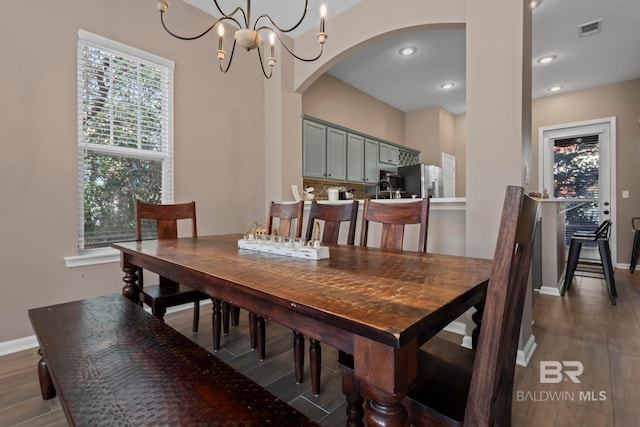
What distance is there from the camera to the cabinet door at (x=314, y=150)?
3.99m

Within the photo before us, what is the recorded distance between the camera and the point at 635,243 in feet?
14.8

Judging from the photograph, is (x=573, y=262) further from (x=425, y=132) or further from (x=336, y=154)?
(x=425, y=132)

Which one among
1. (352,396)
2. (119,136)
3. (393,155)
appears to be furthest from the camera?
(393,155)

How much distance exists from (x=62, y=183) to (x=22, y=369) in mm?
1305

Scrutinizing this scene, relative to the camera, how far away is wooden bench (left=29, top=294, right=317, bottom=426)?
0.82 metres

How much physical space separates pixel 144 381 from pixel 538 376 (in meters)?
2.13

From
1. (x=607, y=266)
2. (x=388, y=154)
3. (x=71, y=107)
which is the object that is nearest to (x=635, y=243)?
(x=607, y=266)

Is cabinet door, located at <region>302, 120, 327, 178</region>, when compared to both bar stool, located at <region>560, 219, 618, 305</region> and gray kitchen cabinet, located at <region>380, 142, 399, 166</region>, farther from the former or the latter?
bar stool, located at <region>560, 219, 618, 305</region>

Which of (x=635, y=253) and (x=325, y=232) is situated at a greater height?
(x=325, y=232)

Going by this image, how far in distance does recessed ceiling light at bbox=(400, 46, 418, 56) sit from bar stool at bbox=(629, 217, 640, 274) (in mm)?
4120

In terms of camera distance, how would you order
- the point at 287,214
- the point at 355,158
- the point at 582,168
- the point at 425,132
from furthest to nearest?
the point at 425,132, the point at 582,168, the point at 355,158, the point at 287,214

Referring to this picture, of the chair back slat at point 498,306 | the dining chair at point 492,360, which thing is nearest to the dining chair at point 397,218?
the dining chair at point 492,360

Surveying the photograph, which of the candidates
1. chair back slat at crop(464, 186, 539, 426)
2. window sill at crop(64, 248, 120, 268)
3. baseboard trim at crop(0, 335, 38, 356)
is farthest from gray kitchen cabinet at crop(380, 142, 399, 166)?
baseboard trim at crop(0, 335, 38, 356)

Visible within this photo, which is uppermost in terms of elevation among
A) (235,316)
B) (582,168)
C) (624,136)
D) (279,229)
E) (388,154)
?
(624,136)
